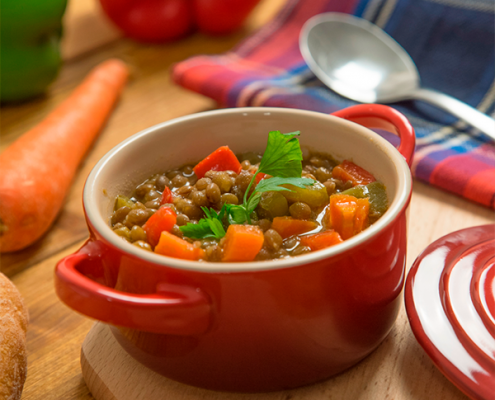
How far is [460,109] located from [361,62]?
0.56 meters

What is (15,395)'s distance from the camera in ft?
3.76

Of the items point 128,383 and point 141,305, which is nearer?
point 141,305

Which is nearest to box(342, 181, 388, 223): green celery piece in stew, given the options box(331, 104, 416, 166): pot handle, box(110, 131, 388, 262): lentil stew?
box(110, 131, 388, 262): lentil stew

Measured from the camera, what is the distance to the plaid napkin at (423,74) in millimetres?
1901

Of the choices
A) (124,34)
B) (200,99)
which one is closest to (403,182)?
(200,99)

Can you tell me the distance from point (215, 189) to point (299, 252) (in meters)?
0.28

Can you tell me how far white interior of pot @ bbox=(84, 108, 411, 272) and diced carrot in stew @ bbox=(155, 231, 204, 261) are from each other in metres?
0.18

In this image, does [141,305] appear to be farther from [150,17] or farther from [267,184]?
[150,17]

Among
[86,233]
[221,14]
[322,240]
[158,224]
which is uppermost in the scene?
[322,240]

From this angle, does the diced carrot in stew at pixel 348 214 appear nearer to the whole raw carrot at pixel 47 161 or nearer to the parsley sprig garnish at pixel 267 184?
the parsley sprig garnish at pixel 267 184

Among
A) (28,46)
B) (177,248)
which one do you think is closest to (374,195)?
(177,248)

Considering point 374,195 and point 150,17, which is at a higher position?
point 374,195

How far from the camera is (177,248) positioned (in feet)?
3.58

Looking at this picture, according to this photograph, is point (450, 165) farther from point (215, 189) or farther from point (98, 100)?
point (98, 100)
